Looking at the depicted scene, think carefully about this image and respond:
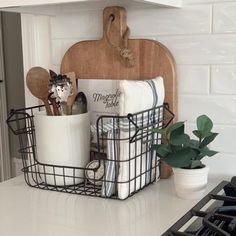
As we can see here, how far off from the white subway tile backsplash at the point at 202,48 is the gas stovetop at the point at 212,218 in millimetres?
338

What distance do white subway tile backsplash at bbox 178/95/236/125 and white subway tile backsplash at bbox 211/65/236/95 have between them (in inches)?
0.7

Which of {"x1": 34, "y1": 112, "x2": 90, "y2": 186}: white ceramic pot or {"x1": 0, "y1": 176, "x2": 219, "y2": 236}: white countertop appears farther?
{"x1": 34, "y1": 112, "x2": 90, "y2": 186}: white ceramic pot

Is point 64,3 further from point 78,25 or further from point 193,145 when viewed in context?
point 193,145

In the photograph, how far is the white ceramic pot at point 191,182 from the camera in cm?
102

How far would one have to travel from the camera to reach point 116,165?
3.53ft

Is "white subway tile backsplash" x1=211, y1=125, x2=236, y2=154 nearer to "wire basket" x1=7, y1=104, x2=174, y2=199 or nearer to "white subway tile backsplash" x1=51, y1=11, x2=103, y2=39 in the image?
"wire basket" x1=7, y1=104, x2=174, y2=199

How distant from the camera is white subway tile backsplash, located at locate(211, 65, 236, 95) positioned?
114 centimetres

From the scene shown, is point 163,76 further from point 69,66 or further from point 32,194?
point 32,194

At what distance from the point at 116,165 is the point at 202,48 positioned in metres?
0.39

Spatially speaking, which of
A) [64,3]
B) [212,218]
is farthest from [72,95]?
[212,218]

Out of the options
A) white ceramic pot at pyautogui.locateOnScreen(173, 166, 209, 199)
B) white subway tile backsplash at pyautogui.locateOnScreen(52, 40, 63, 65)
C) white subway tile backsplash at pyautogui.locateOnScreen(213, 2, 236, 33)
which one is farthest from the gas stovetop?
white subway tile backsplash at pyautogui.locateOnScreen(52, 40, 63, 65)

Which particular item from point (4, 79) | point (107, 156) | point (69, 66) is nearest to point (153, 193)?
point (107, 156)

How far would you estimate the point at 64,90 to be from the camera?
3.80 ft

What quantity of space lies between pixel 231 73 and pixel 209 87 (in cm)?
7
